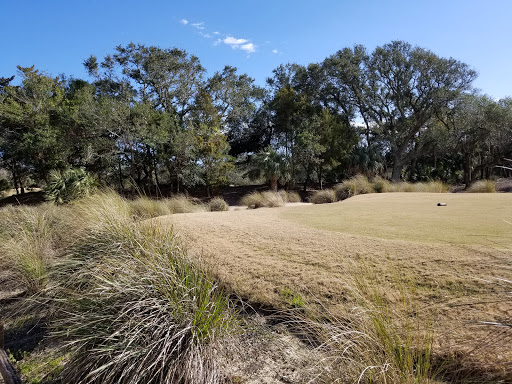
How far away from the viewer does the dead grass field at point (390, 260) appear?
292 centimetres

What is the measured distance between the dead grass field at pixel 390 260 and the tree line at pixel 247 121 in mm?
14934

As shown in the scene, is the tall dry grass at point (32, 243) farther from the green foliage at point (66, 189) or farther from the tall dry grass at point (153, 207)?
the green foliage at point (66, 189)

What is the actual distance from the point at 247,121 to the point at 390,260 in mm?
26150

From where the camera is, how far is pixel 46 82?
70.6 feet

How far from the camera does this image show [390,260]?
3.33m

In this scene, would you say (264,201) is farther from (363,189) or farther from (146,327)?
(146,327)

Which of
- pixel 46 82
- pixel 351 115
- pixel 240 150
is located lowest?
pixel 240 150

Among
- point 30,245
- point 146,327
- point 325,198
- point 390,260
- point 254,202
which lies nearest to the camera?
point 146,327

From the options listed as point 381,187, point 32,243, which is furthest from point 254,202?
point 32,243

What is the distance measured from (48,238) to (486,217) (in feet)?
26.2

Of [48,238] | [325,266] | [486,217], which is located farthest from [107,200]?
[486,217]

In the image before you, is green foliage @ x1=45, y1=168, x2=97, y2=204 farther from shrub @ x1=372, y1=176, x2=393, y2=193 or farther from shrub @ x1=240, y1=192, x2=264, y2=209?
shrub @ x1=372, y1=176, x2=393, y2=193

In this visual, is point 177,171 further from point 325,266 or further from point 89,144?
point 325,266

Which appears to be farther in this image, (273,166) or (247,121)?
(247,121)
